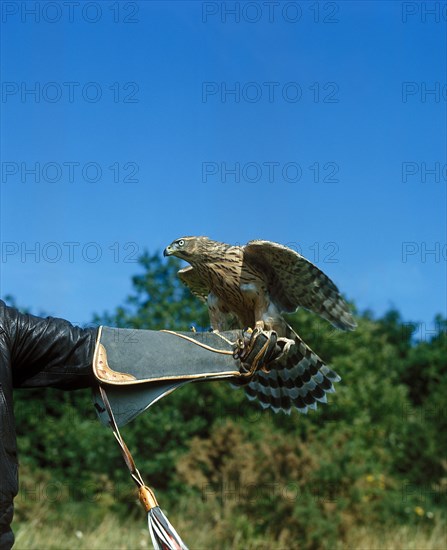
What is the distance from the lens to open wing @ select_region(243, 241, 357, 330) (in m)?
4.02

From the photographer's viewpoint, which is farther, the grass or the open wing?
the grass

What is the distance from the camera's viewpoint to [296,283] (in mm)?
4113

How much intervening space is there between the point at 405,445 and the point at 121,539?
5669 mm

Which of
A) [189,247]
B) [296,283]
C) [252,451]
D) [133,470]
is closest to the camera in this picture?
[133,470]

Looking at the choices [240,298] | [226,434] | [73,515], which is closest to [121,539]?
[73,515]

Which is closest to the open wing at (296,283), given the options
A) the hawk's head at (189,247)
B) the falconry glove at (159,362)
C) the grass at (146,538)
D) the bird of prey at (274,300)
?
the bird of prey at (274,300)

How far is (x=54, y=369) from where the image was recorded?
301cm

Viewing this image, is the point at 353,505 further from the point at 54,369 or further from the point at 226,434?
the point at 54,369

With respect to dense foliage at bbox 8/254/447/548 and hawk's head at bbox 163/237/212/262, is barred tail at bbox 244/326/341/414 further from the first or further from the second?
dense foliage at bbox 8/254/447/548

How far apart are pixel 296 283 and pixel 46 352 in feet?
5.08

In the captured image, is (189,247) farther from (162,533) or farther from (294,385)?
(162,533)

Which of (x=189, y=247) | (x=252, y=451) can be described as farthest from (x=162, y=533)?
(x=252, y=451)

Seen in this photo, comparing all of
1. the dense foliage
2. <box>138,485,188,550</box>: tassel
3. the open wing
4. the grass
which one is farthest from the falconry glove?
the dense foliage

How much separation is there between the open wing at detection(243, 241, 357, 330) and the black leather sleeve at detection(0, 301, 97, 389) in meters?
1.32
